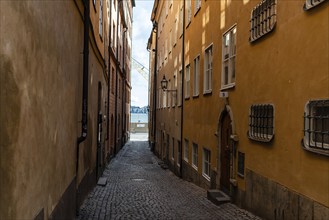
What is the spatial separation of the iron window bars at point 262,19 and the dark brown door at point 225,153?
9.74 ft

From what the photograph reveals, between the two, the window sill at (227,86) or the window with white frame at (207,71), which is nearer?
the window sill at (227,86)

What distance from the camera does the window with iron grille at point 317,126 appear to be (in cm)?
561

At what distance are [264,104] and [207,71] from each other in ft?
19.7

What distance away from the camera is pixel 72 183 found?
8117 mm

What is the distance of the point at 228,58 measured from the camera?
11148mm

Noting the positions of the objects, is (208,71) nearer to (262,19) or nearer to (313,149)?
(262,19)

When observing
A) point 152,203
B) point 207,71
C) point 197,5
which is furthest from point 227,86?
point 197,5

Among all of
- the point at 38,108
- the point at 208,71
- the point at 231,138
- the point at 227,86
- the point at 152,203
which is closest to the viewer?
the point at 38,108

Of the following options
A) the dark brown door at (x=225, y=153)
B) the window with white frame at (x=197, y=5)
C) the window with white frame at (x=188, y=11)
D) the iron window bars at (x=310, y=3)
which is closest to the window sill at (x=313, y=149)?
the iron window bars at (x=310, y=3)

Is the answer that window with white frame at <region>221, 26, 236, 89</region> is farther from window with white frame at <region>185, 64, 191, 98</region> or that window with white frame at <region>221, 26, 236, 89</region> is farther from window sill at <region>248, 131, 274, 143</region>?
window with white frame at <region>185, 64, 191, 98</region>

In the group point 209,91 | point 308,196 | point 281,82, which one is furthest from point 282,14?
point 209,91

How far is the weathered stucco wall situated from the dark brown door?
4973 millimetres

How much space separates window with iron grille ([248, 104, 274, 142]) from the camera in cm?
774

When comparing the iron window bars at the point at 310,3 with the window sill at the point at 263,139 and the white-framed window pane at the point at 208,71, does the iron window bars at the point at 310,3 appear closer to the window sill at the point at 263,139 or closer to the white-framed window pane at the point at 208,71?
the window sill at the point at 263,139
